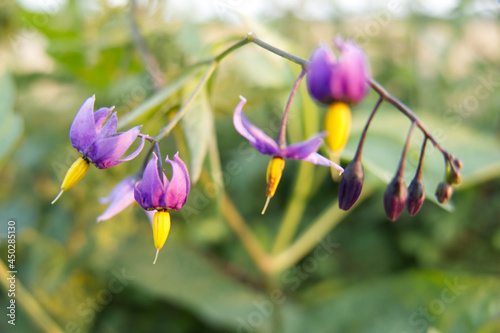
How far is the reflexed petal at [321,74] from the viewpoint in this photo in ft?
1.52

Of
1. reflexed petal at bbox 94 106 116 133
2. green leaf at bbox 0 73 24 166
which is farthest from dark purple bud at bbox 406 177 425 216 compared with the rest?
green leaf at bbox 0 73 24 166

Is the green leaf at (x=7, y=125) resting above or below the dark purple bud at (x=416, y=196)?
below

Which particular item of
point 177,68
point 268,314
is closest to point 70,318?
point 268,314

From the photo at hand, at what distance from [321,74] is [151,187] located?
210 mm

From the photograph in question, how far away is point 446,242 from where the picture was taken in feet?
4.42

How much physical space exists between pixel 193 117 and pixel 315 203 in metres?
0.88

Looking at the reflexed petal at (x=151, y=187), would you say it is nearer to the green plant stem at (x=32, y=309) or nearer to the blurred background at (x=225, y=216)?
the blurred background at (x=225, y=216)

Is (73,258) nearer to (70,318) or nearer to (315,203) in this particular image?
(70,318)

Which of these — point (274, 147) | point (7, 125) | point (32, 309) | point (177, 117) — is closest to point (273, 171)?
point (274, 147)

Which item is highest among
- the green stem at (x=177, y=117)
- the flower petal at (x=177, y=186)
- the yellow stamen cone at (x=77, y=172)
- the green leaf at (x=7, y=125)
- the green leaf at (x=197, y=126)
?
the green stem at (x=177, y=117)

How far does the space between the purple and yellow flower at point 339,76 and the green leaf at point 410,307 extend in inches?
23.4

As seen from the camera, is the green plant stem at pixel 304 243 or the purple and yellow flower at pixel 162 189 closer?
the purple and yellow flower at pixel 162 189

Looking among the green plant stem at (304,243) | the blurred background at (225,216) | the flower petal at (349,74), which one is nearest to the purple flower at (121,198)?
the flower petal at (349,74)

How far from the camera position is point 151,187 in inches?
20.4
